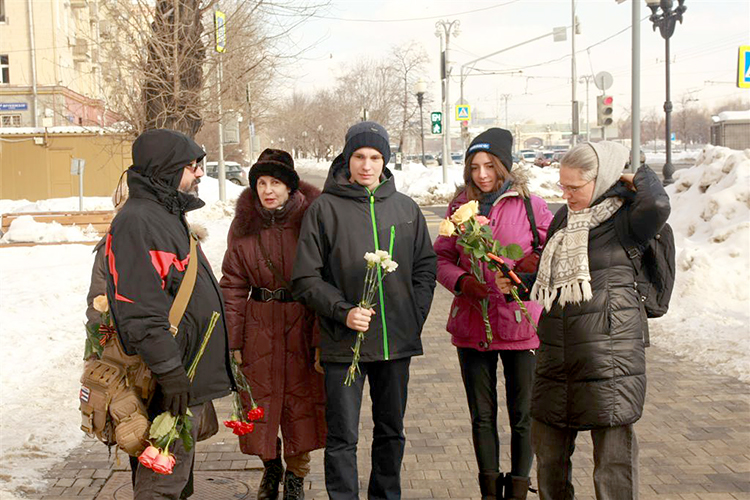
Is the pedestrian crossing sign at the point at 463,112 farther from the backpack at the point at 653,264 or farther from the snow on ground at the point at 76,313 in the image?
the backpack at the point at 653,264

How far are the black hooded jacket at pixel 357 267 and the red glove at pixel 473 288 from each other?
0.56ft

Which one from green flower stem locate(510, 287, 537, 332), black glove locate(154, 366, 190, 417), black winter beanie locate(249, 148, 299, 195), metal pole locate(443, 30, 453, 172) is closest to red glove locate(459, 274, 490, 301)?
green flower stem locate(510, 287, 537, 332)

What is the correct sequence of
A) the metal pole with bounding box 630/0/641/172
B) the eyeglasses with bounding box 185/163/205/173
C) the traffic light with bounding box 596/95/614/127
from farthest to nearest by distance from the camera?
1. the traffic light with bounding box 596/95/614/127
2. the metal pole with bounding box 630/0/641/172
3. the eyeglasses with bounding box 185/163/205/173

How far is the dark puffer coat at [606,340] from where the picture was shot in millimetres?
3799

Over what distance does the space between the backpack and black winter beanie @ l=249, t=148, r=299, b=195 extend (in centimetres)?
188

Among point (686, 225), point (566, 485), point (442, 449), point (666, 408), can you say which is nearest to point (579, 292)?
point (566, 485)

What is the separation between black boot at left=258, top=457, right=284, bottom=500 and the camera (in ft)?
16.0

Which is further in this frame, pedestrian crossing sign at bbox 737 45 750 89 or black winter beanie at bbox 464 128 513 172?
pedestrian crossing sign at bbox 737 45 750 89

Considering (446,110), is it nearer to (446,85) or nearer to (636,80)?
(446,85)

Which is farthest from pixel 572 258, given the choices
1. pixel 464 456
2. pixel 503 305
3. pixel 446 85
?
pixel 446 85

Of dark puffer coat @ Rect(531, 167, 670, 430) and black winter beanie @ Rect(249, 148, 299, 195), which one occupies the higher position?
black winter beanie @ Rect(249, 148, 299, 195)

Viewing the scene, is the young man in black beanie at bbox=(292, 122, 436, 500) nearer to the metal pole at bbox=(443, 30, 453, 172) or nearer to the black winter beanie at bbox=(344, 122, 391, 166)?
the black winter beanie at bbox=(344, 122, 391, 166)

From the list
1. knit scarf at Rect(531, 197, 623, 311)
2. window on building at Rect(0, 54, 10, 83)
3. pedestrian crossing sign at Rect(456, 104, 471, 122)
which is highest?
window on building at Rect(0, 54, 10, 83)

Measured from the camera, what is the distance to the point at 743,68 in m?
12.5
